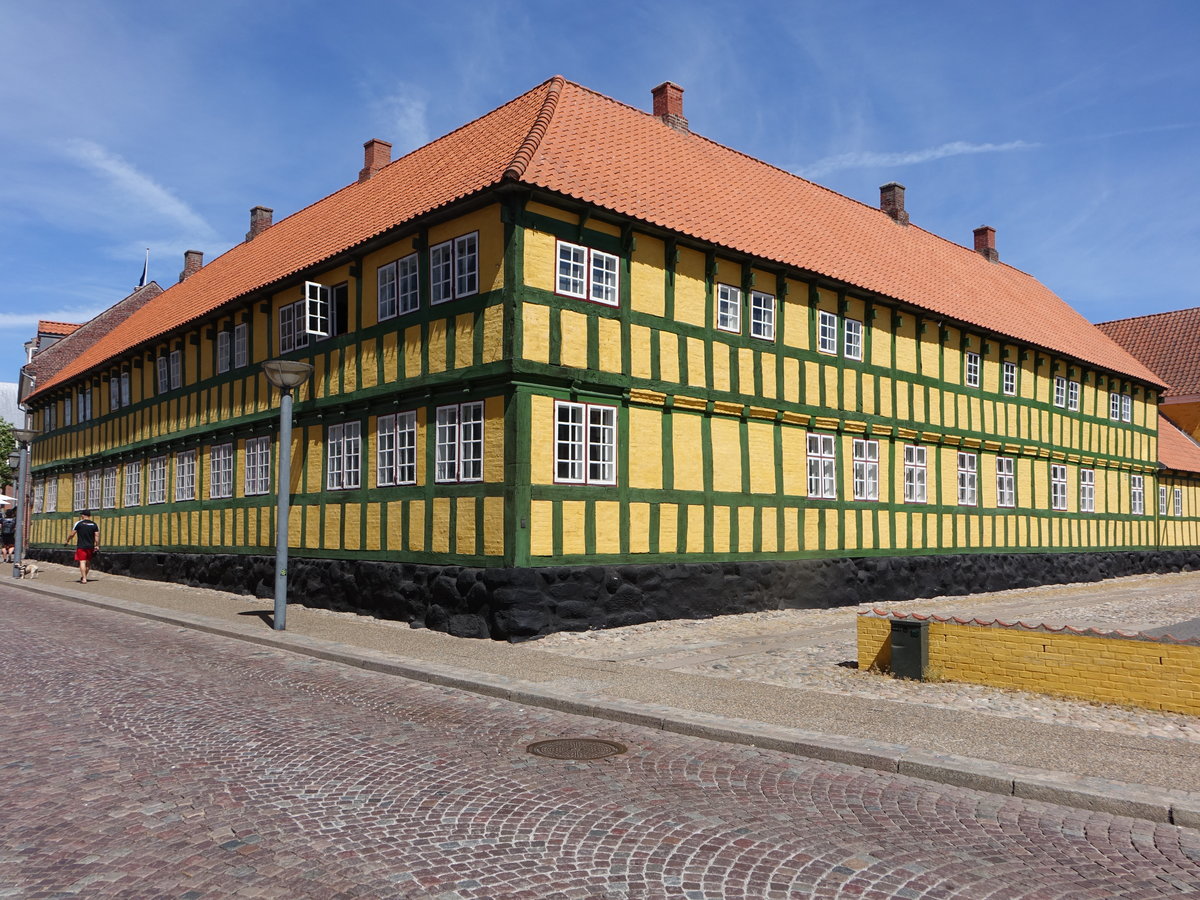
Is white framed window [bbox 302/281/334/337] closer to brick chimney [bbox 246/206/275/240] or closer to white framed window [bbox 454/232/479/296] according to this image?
white framed window [bbox 454/232/479/296]

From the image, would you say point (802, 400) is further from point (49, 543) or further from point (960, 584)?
point (49, 543)

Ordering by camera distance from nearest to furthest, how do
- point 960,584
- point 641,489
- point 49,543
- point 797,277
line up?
1. point 641,489
2. point 797,277
3. point 960,584
4. point 49,543

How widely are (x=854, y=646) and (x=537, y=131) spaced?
925 cm

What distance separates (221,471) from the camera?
22.1 meters

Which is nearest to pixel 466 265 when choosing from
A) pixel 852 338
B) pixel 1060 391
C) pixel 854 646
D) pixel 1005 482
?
pixel 854 646

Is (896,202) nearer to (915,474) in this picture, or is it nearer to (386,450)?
(915,474)

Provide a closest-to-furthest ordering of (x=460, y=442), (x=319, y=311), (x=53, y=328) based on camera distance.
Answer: (x=460, y=442)
(x=319, y=311)
(x=53, y=328)

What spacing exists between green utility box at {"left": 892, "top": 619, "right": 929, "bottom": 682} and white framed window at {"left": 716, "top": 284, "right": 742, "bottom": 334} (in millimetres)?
7804

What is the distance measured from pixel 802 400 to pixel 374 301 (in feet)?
25.9

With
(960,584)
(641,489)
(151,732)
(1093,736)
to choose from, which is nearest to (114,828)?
(151,732)

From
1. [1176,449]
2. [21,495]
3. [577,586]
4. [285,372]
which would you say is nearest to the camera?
[285,372]

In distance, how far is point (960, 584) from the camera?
892 inches

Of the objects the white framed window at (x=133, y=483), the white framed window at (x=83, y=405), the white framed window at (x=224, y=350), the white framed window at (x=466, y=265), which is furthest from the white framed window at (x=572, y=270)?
the white framed window at (x=83, y=405)

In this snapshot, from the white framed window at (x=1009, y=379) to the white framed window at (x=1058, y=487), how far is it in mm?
3101
